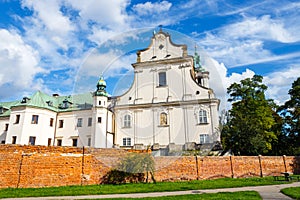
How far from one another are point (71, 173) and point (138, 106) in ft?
49.9

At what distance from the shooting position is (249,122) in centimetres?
2470

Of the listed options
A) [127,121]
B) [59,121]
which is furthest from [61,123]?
[127,121]

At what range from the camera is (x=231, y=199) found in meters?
8.59

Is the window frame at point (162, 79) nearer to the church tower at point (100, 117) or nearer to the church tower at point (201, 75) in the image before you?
the church tower at point (201, 75)

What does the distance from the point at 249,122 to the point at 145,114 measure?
11.0 metres

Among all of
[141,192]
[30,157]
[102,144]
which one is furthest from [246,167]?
[102,144]

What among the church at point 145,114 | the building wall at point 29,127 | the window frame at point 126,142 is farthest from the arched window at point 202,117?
the building wall at point 29,127

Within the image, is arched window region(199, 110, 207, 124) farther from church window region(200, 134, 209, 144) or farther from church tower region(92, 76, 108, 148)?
church tower region(92, 76, 108, 148)

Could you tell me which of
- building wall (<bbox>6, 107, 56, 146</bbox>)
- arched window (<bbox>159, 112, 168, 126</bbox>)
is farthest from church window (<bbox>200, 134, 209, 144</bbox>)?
building wall (<bbox>6, 107, 56, 146</bbox>)

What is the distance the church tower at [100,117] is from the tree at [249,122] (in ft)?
43.3

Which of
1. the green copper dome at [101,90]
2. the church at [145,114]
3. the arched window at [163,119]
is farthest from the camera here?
the green copper dome at [101,90]

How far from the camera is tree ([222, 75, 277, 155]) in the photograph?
78.4 feet

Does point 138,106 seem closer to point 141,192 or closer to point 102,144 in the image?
point 102,144

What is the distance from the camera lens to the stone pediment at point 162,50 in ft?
94.3
